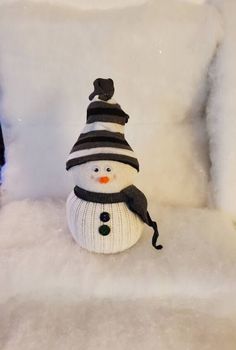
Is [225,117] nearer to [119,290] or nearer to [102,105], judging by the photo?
[102,105]

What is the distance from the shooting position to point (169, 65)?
104cm

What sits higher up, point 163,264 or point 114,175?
point 114,175

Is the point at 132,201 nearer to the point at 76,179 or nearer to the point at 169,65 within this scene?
the point at 76,179

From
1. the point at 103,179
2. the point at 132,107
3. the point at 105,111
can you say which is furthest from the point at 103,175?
the point at 132,107

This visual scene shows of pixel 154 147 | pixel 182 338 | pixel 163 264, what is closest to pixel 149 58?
pixel 154 147

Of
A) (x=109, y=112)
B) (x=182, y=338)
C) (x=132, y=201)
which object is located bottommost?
(x=182, y=338)

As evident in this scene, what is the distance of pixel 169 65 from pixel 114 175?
0.33 meters

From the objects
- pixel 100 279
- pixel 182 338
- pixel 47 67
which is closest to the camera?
pixel 182 338

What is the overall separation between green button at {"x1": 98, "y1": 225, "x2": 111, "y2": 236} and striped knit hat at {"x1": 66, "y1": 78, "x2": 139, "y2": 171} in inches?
4.6

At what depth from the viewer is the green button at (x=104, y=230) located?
2.74ft

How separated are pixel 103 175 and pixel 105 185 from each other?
18mm

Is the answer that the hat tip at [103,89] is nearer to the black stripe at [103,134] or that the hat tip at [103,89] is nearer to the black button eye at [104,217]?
the black stripe at [103,134]

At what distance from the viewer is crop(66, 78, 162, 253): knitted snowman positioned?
0.83 m

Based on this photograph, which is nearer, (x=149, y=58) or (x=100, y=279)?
(x=100, y=279)
